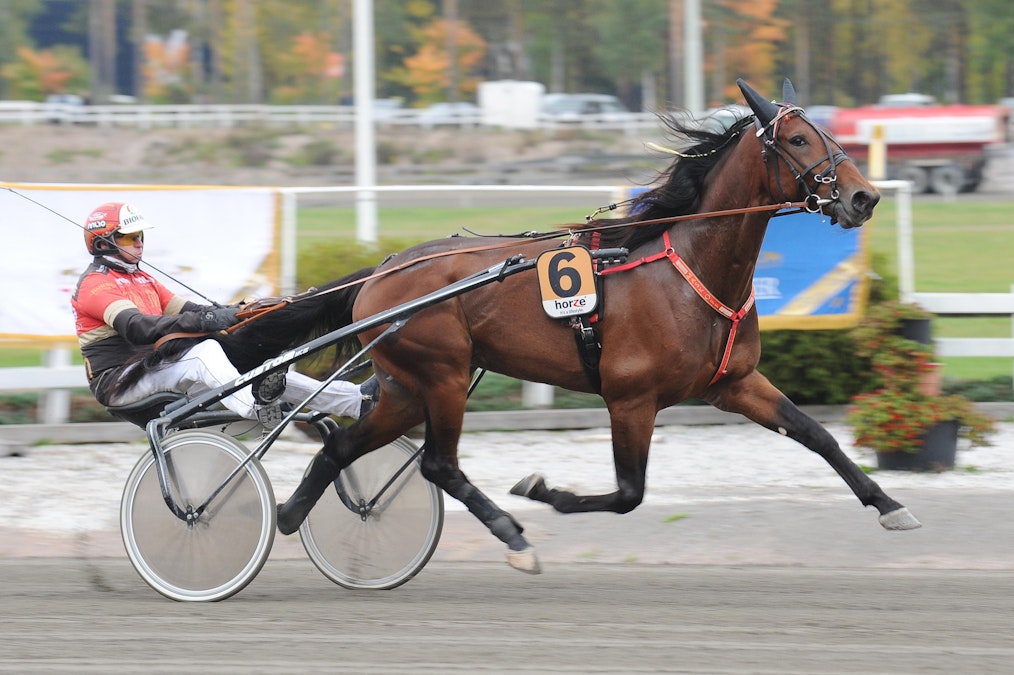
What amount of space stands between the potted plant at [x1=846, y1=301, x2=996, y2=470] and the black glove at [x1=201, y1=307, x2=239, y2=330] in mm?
3535

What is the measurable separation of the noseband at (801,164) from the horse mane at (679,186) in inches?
10.2

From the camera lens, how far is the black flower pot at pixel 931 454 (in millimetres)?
7273

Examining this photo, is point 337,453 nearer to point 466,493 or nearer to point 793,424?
point 466,493

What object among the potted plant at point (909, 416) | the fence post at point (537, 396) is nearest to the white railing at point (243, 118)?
the fence post at point (537, 396)

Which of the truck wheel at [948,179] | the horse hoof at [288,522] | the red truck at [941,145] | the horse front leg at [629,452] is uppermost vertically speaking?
the red truck at [941,145]

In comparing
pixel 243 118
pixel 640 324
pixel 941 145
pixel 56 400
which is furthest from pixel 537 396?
pixel 243 118

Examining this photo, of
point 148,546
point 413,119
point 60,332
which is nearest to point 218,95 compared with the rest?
point 413,119

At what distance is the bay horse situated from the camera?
5.06 meters

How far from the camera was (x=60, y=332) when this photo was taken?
27.0 ft

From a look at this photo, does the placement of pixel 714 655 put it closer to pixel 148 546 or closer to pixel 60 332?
pixel 148 546

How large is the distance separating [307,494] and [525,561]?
961 millimetres

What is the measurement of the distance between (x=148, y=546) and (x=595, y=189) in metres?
4.45

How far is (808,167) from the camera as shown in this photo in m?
4.96

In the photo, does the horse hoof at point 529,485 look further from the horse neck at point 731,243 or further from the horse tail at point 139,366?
the horse tail at point 139,366
